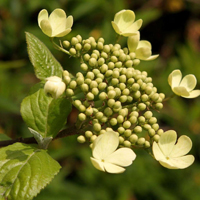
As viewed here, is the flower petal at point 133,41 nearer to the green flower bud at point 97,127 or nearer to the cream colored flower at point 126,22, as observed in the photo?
the cream colored flower at point 126,22

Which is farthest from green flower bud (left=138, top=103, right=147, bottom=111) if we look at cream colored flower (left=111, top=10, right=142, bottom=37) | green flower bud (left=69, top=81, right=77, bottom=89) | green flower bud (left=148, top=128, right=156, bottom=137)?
cream colored flower (left=111, top=10, right=142, bottom=37)

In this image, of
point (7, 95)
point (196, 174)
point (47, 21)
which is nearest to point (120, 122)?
point (47, 21)

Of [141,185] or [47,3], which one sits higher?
[47,3]

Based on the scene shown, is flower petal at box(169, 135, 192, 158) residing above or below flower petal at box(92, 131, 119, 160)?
below

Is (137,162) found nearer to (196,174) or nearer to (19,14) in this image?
(196,174)

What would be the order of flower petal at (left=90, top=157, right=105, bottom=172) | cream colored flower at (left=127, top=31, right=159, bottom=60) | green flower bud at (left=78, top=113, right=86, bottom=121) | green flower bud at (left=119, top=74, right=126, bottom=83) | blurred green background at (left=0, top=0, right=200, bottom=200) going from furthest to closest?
blurred green background at (left=0, top=0, right=200, bottom=200)
cream colored flower at (left=127, top=31, right=159, bottom=60)
green flower bud at (left=119, top=74, right=126, bottom=83)
green flower bud at (left=78, top=113, right=86, bottom=121)
flower petal at (left=90, top=157, right=105, bottom=172)

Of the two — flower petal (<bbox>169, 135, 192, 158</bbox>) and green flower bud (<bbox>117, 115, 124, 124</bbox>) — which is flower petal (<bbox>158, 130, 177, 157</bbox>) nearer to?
flower petal (<bbox>169, 135, 192, 158</bbox>)

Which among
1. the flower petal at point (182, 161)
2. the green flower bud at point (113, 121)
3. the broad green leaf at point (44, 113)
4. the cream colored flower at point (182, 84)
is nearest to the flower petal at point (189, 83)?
the cream colored flower at point (182, 84)
